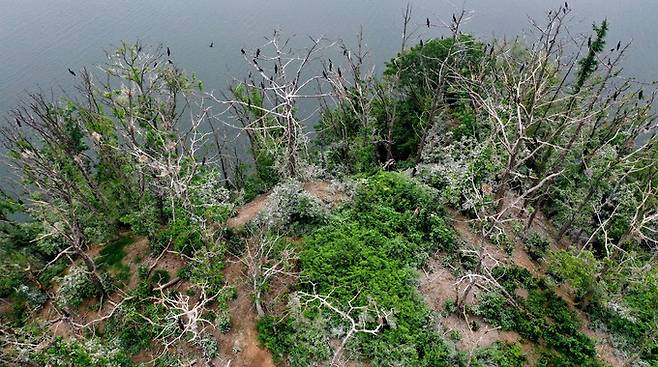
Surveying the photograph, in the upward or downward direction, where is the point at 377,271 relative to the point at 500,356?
upward

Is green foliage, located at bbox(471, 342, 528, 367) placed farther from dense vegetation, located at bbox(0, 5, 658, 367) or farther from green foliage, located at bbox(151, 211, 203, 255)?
green foliage, located at bbox(151, 211, 203, 255)

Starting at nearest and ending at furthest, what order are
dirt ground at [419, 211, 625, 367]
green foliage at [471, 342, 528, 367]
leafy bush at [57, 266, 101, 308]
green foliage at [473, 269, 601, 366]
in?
green foliage at [471, 342, 528, 367] → green foliage at [473, 269, 601, 366] → dirt ground at [419, 211, 625, 367] → leafy bush at [57, 266, 101, 308]

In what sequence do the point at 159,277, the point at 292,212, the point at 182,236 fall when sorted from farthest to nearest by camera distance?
the point at 159,277 < the point at 292,212 < the point at 182,236

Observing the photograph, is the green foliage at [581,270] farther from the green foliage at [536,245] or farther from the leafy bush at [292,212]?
the leafy bush at [292,212]

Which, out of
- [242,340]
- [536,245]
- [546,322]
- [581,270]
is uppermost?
[242,340]

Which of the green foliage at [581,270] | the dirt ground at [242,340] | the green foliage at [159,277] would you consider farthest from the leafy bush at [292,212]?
the green foliage at [581,270]

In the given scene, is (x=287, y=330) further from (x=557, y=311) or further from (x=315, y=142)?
(x=315, y=142)

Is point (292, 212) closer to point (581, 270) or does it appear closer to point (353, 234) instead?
point (353, 234)

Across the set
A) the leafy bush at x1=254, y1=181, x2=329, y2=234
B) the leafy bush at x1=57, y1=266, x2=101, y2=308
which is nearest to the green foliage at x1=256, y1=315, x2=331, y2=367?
the leafy bush at x1=254, y1=181, x2=329, y2=234

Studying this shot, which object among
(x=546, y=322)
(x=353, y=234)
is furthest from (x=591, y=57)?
(x=353, y=234)
